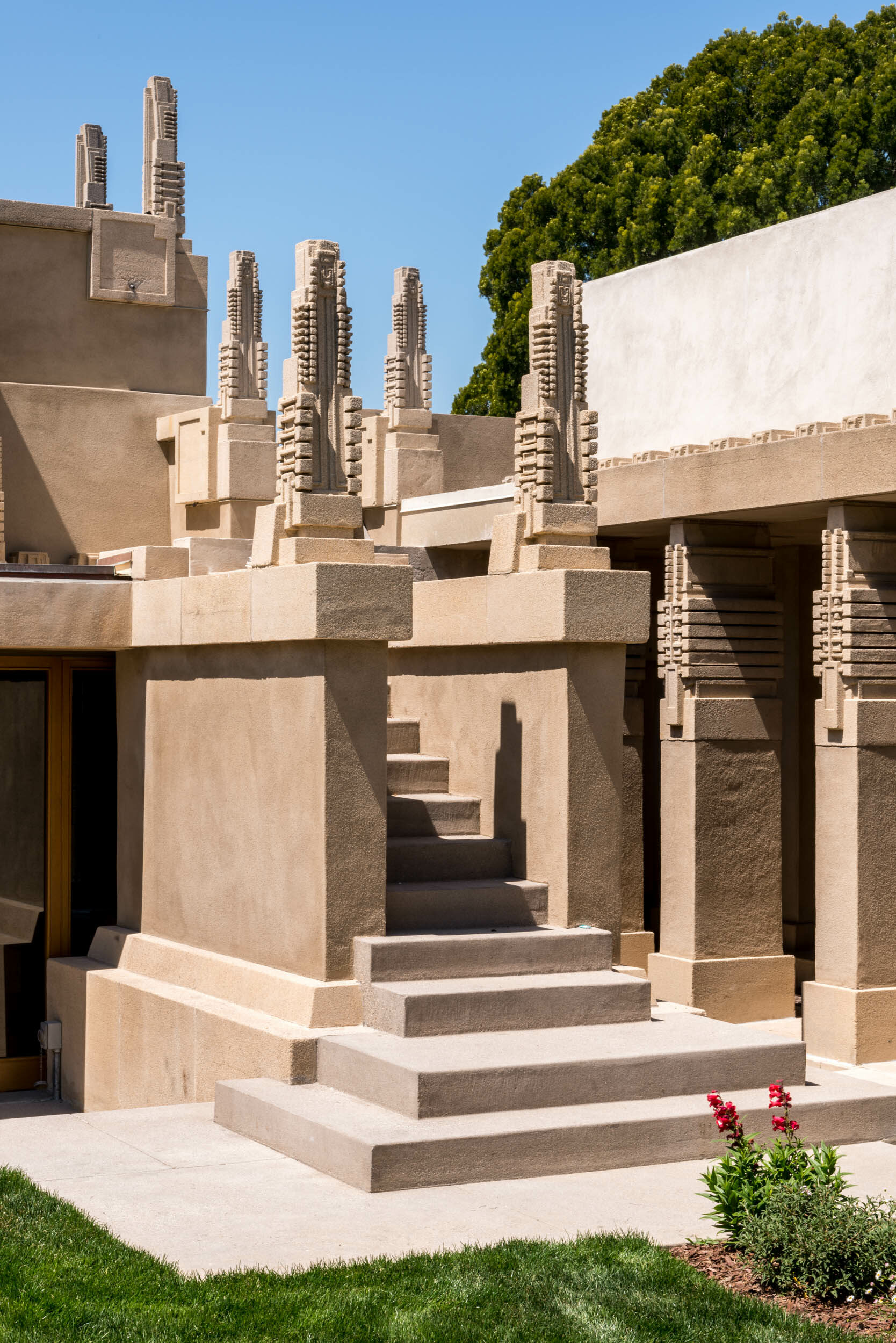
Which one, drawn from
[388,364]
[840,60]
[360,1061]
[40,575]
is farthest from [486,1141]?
[840,60]

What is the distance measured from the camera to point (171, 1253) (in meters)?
6.55

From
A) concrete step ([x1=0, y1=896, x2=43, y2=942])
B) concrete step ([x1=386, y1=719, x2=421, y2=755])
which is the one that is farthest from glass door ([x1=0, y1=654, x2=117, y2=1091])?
concrete step ([x1=386, y1=719, x2=421, y2=755])

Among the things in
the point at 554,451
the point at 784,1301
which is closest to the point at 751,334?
the point at 554,451

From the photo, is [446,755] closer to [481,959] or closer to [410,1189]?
[481,959]

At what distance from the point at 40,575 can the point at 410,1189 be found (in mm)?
5815

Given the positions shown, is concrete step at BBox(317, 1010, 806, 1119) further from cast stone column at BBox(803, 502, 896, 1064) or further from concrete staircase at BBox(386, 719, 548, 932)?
cast stone column at BBox(803, 502, 896, 1064)

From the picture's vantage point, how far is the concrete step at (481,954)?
919 centimetres

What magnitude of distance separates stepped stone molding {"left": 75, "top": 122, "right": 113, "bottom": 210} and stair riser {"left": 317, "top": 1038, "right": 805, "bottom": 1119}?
10.5 m

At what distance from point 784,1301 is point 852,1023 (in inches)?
258

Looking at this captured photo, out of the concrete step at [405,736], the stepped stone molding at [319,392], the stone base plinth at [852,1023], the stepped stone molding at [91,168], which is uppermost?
the stepped stone molding at [91,168]

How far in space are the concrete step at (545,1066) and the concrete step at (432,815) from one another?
2.09 meters

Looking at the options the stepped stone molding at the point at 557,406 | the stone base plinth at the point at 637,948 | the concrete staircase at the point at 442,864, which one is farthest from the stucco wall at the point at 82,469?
the stepped stone molding at the point at 557,406

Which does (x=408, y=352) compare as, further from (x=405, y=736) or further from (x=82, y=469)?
(x=405, y=736)

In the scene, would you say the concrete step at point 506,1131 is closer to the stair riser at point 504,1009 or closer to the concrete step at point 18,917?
the stair riser at point 504,1009
